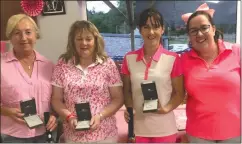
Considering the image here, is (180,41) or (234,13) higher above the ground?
(234,13)

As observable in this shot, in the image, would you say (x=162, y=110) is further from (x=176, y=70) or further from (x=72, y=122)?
(x=72, y=122)

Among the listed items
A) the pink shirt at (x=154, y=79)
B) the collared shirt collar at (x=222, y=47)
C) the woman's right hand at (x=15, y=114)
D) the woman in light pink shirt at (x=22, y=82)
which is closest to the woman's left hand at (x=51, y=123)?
the woman in light pink shirt at (x=22, y=82)

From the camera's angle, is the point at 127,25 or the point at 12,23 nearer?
the point at 12,23

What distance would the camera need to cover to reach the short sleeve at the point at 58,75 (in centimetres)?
127

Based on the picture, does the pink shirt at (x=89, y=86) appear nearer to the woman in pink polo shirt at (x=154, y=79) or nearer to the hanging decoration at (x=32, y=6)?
the woman in pink polo shirt at (x=154, y=79)

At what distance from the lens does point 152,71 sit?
1.22 m

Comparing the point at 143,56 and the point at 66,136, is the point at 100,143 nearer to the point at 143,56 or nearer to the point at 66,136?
the point at 66,136

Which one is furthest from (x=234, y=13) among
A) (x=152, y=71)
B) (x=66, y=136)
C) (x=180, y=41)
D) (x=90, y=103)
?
(x=66, y=136)

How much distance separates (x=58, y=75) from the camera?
4.20 ft

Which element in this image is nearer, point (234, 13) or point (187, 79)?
point (187, 79)

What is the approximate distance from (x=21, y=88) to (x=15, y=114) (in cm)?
12

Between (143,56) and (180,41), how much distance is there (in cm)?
A: 36

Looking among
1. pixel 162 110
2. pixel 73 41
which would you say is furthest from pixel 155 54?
pixel 73 41

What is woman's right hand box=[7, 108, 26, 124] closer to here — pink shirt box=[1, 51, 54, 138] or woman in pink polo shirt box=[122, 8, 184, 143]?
pink shirt box=[1, 51, 54, 138]
